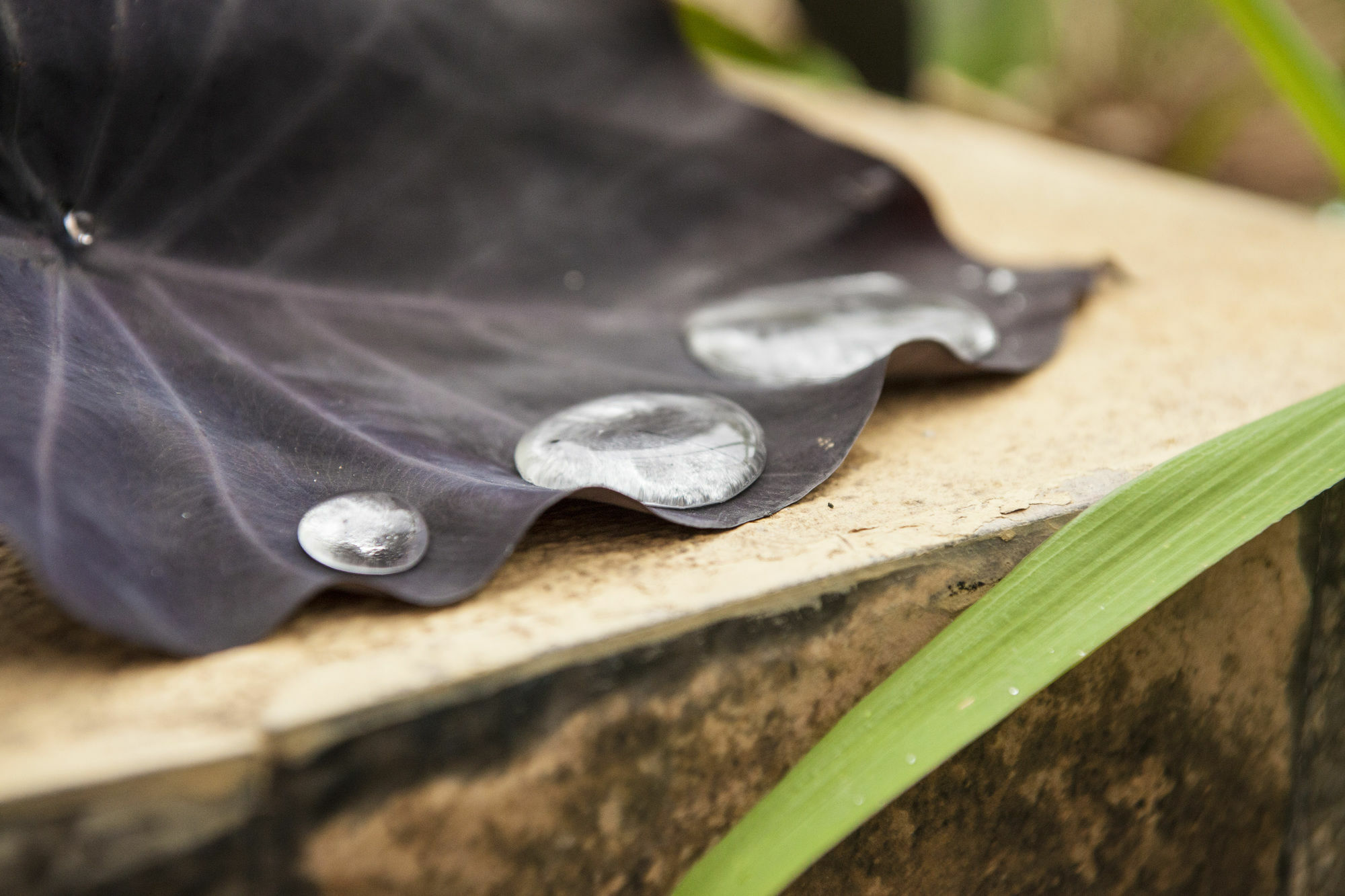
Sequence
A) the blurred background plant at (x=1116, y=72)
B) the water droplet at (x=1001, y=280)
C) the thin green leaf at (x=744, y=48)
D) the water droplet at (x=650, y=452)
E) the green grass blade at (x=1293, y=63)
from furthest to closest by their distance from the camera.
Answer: the blurred background plant at (x=1116, y=72), the thin green leaf at (x=744, y=48), the water droplet at (x=1001, y=280), the green grass blade at (x=1293, y=63), the water droplet at (x=650, y=452)

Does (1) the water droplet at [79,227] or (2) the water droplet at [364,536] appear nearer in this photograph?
(2) the water droplet at [364,536]

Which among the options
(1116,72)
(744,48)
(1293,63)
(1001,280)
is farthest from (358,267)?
(1116,72)

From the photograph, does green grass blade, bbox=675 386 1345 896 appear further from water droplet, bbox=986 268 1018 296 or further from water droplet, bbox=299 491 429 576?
water droplet, bbox=986 268 1018 296

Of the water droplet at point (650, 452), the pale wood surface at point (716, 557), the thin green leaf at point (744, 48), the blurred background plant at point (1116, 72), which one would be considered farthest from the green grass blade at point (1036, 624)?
the blurred background plant at point (1116, 72)

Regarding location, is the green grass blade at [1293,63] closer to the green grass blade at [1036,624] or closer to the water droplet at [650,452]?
the green grass blade at [1036,624]

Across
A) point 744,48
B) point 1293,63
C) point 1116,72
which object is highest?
point 1293,63

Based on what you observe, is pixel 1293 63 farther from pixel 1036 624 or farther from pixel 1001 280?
pixel 1036 624
